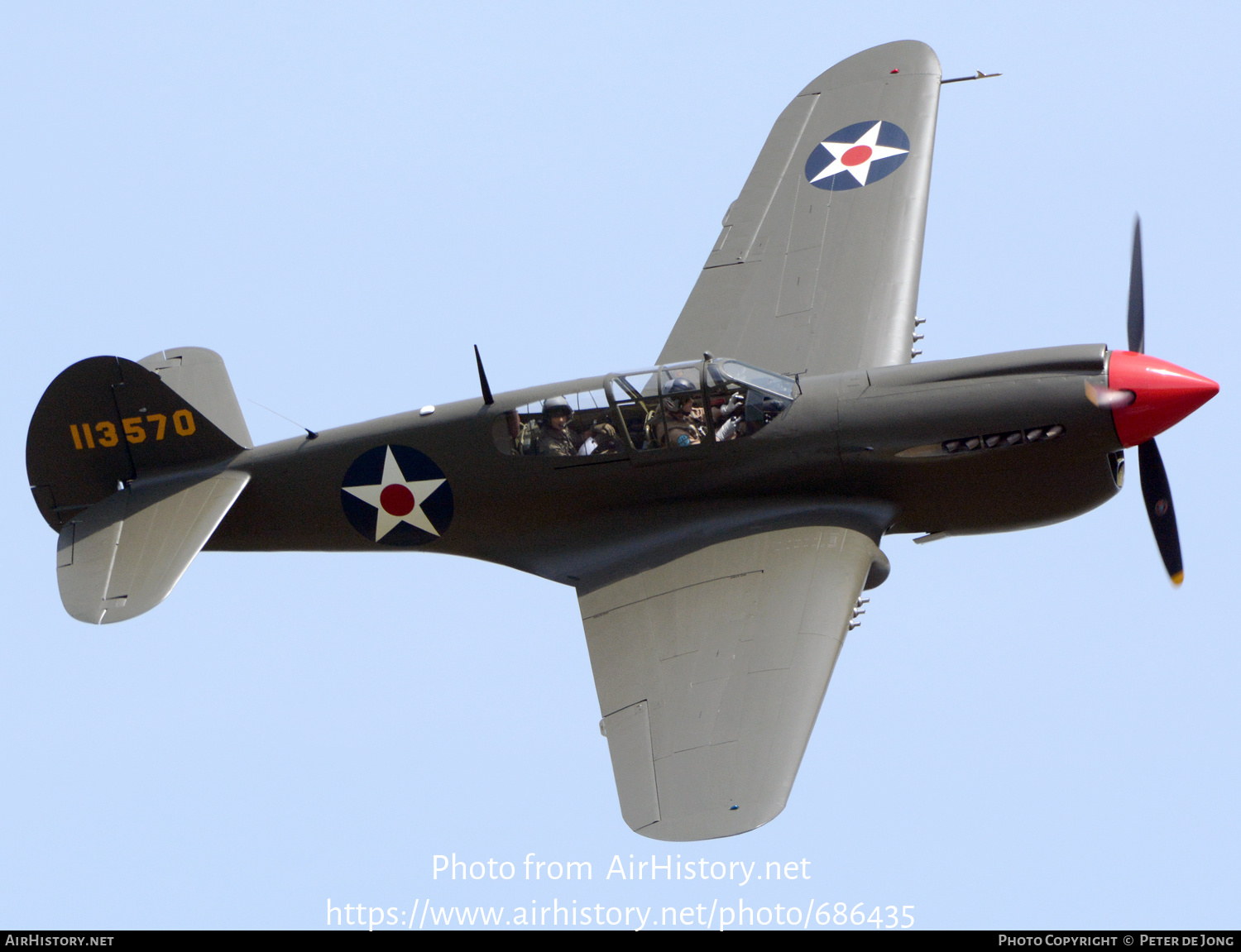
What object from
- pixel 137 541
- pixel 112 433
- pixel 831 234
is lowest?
pixel 137 541

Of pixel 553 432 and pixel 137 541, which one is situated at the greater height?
pixel 553 432

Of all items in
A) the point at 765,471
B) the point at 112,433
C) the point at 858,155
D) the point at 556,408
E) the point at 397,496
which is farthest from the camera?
the point at 858,155

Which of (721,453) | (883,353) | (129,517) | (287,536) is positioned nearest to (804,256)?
(883,353)

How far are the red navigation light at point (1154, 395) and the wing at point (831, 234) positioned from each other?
2.16 metres

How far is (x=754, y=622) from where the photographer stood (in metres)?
12.4

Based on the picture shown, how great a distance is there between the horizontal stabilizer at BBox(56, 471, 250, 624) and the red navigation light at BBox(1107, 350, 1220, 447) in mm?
6499

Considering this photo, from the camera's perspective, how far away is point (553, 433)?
1340 centimetres

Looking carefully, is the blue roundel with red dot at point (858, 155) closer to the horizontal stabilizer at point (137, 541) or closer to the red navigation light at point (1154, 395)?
the red navigation light at point (1154, 395)

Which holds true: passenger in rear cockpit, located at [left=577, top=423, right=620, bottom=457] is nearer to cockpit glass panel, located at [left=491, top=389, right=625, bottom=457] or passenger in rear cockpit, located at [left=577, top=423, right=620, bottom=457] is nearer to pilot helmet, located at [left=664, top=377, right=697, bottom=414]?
cockpit glass panel, located at [left=491, top=389, right=625, bottom=457]

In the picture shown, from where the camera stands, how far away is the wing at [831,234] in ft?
47.7

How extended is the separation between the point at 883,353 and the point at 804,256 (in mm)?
1406

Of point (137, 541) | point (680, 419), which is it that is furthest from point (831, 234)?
point (137, 541)

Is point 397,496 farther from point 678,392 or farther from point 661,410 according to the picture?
point 678,392

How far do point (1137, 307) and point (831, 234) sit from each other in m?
3.00
